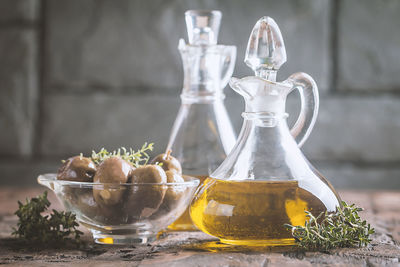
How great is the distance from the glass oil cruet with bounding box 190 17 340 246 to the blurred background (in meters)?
0.93

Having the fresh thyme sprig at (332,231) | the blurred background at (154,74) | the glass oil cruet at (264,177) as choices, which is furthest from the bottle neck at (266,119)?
the blurred background at (154,74)

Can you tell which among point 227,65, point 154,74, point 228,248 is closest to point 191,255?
point 228,248

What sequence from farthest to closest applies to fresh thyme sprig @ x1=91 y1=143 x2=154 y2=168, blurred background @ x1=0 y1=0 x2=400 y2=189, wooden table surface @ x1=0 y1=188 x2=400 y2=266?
blurred background @ x1=0 y1=0 x2=400 y2=189 < fresh thyme sprig @ x1=91 y1=143 x2=154 y2=168 < wooden table surface @ x1=0 y1=188 x2=400 y2=266

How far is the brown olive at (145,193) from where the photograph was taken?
583 mm

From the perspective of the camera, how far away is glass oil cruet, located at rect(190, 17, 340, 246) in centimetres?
57

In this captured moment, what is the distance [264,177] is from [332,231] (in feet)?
0.27

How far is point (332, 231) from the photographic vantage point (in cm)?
58

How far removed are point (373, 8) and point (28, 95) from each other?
0.95m

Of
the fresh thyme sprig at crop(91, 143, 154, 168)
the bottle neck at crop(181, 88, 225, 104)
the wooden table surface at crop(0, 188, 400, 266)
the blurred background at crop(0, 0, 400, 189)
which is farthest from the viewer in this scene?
the blurred background at crop(0, 0, 400, 189)

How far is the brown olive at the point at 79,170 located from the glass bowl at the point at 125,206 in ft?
0.05

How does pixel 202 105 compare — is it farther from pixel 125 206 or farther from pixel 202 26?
pixel 125 206

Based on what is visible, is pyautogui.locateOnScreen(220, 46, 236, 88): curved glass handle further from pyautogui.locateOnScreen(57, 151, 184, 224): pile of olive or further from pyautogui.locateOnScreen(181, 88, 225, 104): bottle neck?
pyautogui.locateOnScreen(57, 151, 184, 224): pile of olive

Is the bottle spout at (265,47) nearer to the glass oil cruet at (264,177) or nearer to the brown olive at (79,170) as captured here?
the glass oil cruet at (264,177)

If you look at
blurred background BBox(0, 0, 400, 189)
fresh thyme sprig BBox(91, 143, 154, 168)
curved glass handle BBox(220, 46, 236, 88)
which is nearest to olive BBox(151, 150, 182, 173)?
fresh thyme sprig BBox(91, 143, 154, 168)
